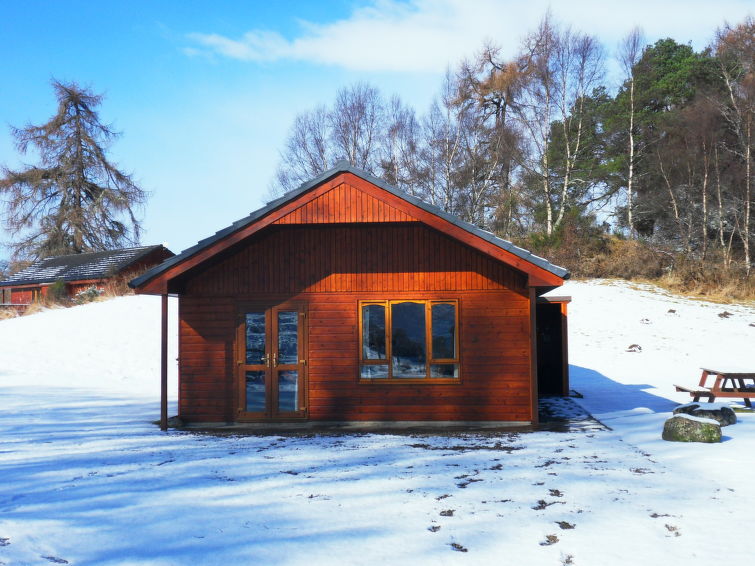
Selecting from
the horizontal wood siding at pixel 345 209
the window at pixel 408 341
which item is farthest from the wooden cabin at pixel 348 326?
the horizontal wood siding at pixel 345 209

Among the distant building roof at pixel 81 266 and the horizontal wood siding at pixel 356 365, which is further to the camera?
the distant building roof at pixel 81 266

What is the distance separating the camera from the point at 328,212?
9250 mm

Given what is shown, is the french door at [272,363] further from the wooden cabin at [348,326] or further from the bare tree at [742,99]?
the bare tree at [742,99]

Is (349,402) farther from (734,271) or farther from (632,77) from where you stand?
(632,77)

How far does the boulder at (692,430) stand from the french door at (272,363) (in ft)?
18.6

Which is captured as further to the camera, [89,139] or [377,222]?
[89,139]

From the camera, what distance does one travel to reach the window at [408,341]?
974 centimetres

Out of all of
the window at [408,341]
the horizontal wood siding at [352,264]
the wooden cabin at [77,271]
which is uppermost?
the wooden cabin at [77,271]

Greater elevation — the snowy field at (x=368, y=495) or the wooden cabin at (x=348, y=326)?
the wooden cabin at (x=348, y=326)

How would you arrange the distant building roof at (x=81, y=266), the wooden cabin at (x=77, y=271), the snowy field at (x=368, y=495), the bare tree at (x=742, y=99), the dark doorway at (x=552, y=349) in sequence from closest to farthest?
the snowy field at (x=368, y=495) → the dark doorway at (x=552, y=349) → the bare tree at (x=742, y=99) → the wooden cabin at (x=77, y=271) → the distant building roof at (x=81, y=266)

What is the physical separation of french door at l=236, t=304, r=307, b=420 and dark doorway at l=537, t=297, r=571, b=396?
6.86 meters

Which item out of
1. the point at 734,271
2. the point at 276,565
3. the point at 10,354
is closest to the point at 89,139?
the point at 10,354

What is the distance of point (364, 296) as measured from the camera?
32.4ft

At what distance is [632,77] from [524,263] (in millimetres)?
27254
